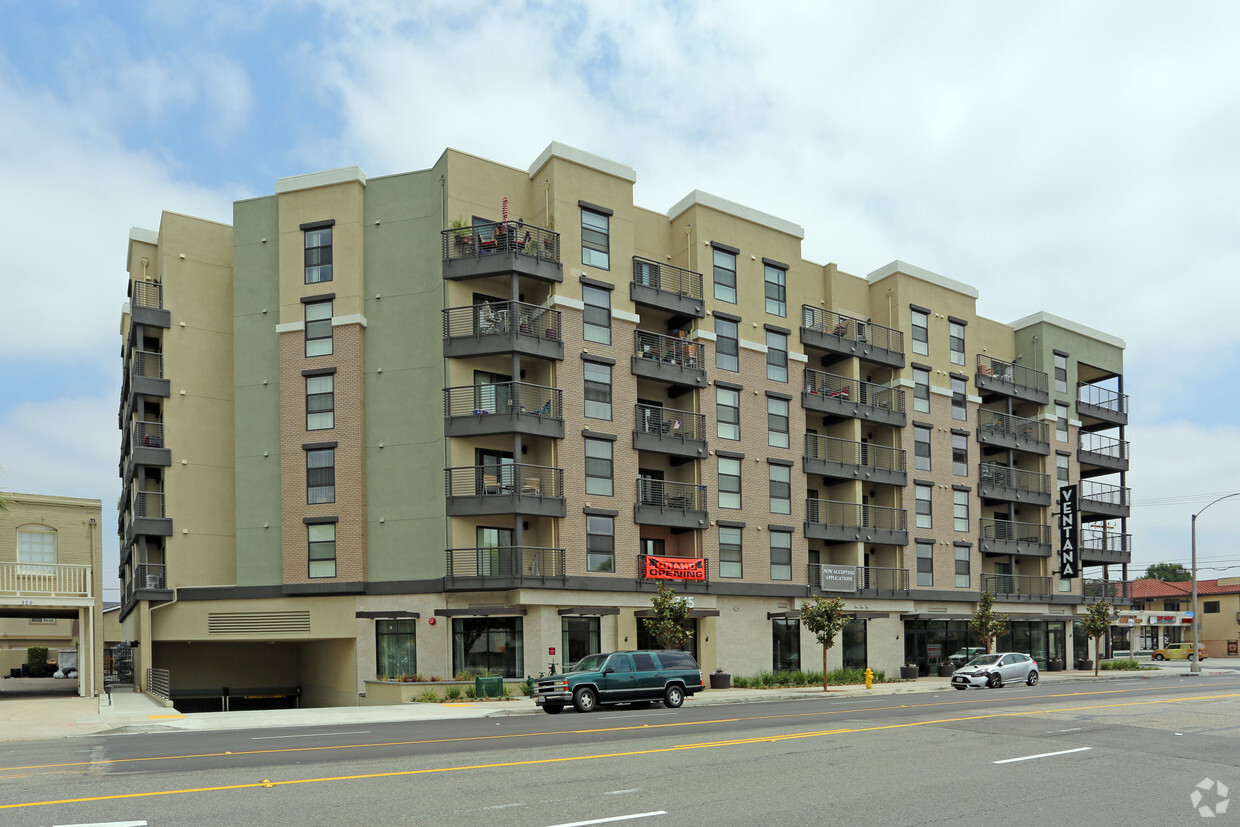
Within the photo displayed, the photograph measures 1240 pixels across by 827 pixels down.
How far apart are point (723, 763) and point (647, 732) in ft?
17.8

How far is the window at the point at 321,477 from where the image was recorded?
41156mm

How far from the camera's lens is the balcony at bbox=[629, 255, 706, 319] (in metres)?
44.2

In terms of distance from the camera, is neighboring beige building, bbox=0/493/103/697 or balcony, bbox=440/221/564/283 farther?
balcony, bbox=440/221/564/283

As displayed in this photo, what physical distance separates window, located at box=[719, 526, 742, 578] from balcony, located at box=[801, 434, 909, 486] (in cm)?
593

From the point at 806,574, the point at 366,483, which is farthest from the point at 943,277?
the point at 366,483

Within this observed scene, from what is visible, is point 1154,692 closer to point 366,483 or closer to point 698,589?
point 698,589

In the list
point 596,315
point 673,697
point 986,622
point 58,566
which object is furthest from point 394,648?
point 986,622

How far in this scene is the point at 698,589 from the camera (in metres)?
44.2

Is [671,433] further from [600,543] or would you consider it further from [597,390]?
[600,543]

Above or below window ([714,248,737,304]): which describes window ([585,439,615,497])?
below

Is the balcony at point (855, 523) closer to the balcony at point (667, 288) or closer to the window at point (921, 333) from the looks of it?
the window at point (921, 333)

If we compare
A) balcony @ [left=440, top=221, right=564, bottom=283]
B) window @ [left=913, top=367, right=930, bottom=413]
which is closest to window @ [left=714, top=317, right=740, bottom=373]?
balcony @ [left=440, top=221, right=564, bottom=283]

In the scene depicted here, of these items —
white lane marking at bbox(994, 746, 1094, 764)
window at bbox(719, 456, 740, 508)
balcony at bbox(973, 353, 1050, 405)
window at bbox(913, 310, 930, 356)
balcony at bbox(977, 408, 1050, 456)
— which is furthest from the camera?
balcony at bbox(973, 353, 1050, 405)

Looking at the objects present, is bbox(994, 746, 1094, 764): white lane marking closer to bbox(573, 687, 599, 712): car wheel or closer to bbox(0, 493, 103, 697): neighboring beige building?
bbox(573, 687, 599, 712): car wheel
